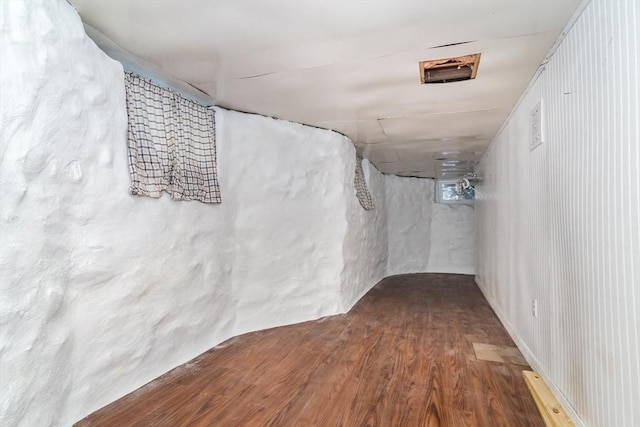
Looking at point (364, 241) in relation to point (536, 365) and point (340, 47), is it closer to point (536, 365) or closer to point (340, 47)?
point (536, 365)

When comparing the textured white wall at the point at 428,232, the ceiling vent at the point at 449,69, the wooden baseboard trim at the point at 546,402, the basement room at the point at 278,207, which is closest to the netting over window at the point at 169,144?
the basement room at the point at 278,207

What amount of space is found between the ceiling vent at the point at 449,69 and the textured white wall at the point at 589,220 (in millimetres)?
356

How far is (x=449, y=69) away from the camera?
6.40ft

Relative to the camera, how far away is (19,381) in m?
1.23

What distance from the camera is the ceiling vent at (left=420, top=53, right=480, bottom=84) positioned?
183 cm

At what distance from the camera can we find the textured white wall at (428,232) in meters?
6.06

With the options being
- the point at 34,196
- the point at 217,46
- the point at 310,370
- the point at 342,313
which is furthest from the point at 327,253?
the point at 34,196

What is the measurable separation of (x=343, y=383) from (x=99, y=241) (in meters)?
1.45

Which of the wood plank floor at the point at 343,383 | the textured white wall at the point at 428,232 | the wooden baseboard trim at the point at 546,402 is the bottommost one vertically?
the wood plank floor at the point at 343,383

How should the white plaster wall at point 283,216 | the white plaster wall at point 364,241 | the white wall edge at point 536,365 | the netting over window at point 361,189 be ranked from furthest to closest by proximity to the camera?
1. the netting over window at point 361,189
2. the white plaster wall at point 364,241
3. the white plaster wall at point 283,216
4. the white wall edge at point 536,365

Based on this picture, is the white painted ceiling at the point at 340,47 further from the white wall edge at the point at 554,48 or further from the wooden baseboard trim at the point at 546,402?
the wooden baseboard trim at the point at 546,402

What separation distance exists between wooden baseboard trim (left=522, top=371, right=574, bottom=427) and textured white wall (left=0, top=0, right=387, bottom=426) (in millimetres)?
1837

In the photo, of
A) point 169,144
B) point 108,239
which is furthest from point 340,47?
point 108,239

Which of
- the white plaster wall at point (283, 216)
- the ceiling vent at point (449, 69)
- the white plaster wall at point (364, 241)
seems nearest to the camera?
the ceiling vent at point (449, 69)
